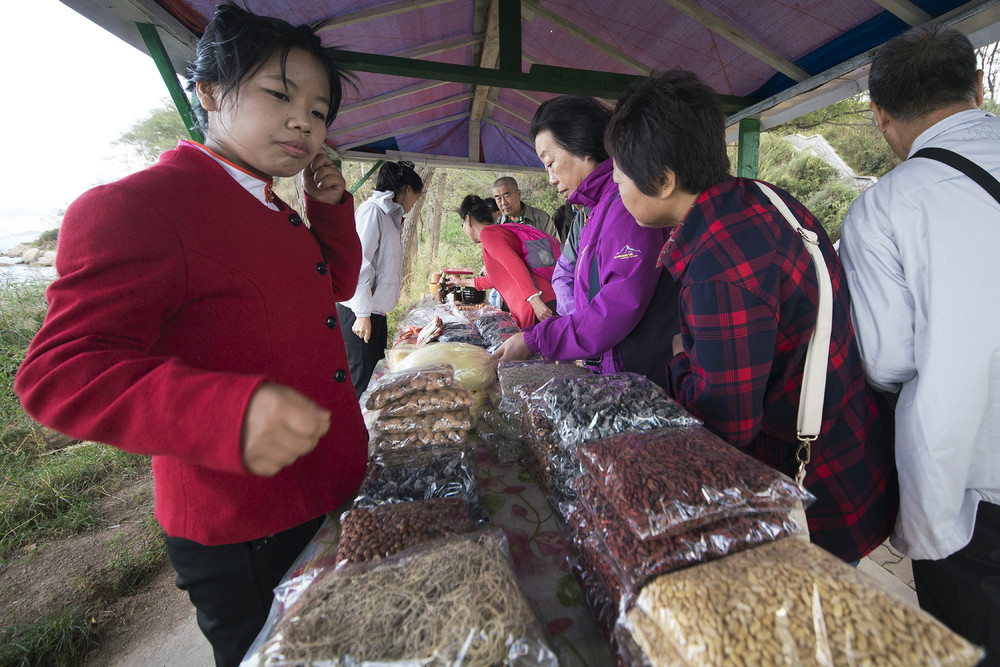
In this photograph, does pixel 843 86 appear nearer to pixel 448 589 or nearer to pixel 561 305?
pixel 561 305

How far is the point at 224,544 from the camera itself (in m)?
0.90

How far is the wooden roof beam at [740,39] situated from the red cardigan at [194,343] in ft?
8.17

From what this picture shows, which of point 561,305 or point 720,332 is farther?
point 561,305

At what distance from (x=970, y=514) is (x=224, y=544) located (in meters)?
1.83

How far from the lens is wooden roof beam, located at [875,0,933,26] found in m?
1.80

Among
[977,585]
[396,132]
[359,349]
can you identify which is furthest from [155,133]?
[977,585]

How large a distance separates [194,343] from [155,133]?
13.5 m

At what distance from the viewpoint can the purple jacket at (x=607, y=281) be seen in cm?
144

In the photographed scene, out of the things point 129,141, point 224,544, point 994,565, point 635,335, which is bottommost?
point 994,565

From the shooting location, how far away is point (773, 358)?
103 cm

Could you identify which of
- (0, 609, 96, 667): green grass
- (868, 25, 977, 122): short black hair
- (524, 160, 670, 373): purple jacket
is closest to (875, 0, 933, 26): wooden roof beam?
(868, 25, 977, 122): short black hair

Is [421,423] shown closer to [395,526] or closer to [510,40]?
[395,526]

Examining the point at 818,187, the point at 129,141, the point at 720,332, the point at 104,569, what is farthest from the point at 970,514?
the point at 818,187

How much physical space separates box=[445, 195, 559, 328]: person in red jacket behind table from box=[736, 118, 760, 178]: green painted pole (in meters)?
1.51
